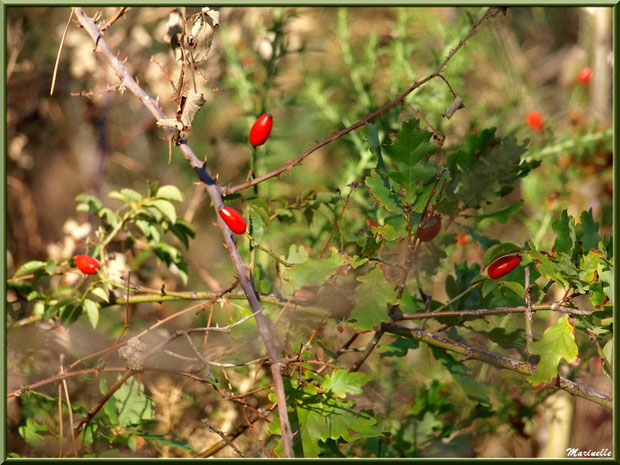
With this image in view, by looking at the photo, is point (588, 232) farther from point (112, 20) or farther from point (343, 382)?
point (112, 20)

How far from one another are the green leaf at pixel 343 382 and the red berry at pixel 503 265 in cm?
18

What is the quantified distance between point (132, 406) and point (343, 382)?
33cm

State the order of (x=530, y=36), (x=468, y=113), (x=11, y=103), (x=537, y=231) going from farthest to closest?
(x=530, y=36), (x=468, y=113), (x=11, y=103), (x=537, y=231)

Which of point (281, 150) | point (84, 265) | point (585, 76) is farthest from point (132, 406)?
point (585, 76)

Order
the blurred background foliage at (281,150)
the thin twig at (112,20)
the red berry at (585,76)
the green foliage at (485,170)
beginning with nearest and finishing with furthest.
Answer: the thin twig at (112,20)
the green foliage at (485,170)
the blurred background foliage at (281,150)
the red berry at (585,76)

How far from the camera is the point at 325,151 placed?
7.85ft

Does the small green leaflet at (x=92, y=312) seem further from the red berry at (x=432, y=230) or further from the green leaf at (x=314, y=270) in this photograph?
the red berry at (x=432, y=230)

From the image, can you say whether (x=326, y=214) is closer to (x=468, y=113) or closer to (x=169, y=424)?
(x=169, y=424)

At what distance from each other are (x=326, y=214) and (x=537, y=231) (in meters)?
0.66

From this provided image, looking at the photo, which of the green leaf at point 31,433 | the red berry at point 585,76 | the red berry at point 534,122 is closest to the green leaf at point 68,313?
the green leaf at point 31,433

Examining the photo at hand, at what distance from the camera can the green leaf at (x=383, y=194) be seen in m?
0.71

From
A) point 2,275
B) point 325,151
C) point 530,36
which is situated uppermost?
point 530,36

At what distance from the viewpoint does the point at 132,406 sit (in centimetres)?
87

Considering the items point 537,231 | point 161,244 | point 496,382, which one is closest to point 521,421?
point 496,382
